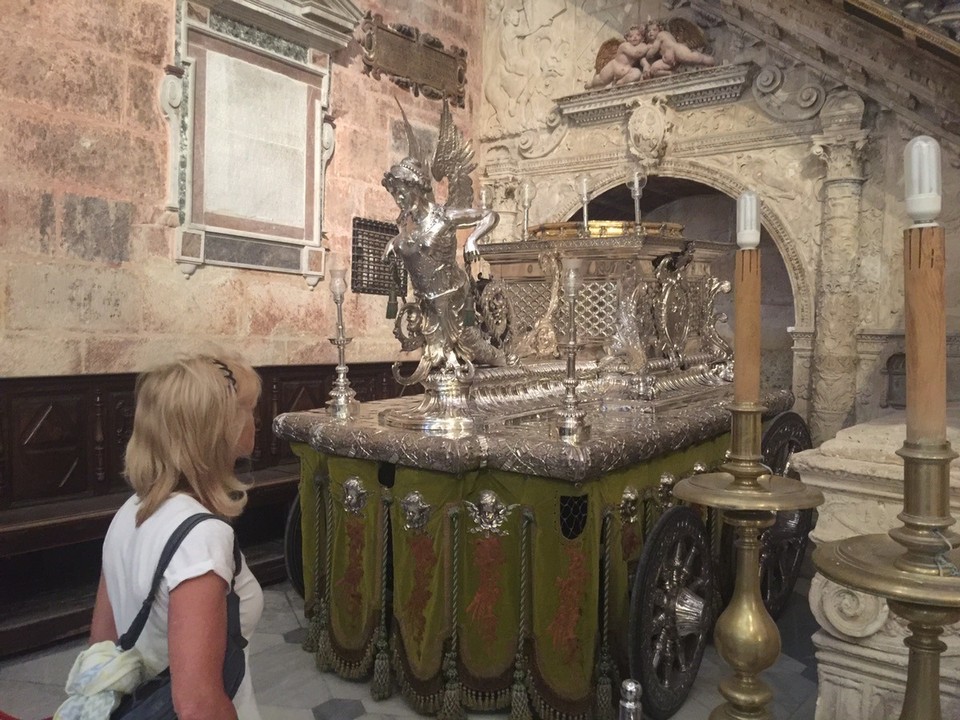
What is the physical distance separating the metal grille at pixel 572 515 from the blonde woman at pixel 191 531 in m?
1.39

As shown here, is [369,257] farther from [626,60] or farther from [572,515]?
[572,515]

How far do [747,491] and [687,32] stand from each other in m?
6.17

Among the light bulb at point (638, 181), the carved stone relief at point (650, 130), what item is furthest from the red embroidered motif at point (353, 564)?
the carved stone relief at point (650, 130)

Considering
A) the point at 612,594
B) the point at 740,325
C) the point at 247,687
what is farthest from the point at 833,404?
the point at 247,687

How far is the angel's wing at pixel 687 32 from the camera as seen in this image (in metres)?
6.44

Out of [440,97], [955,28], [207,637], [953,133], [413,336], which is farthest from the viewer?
[440,97]

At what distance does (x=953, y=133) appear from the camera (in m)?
5.23

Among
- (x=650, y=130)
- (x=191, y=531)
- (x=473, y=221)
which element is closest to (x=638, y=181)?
(x=473, y=221)

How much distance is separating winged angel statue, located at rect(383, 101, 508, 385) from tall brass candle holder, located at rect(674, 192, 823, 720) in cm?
183

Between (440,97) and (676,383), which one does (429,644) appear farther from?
(440,97)

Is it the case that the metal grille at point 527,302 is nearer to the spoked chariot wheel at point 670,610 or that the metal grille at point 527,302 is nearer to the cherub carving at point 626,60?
the spoked chariot wheel at point 670,610

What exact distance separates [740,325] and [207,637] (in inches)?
42.3

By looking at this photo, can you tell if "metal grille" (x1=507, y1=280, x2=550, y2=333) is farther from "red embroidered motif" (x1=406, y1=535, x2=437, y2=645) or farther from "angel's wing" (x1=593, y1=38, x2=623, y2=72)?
"angel's wing" (x1=593, y1=38, x2=623, y2=72)

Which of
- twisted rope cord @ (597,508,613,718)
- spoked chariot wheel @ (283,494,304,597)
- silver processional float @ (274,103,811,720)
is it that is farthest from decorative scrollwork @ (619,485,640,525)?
spoked chariot wheel @ (283,494,304,597)
